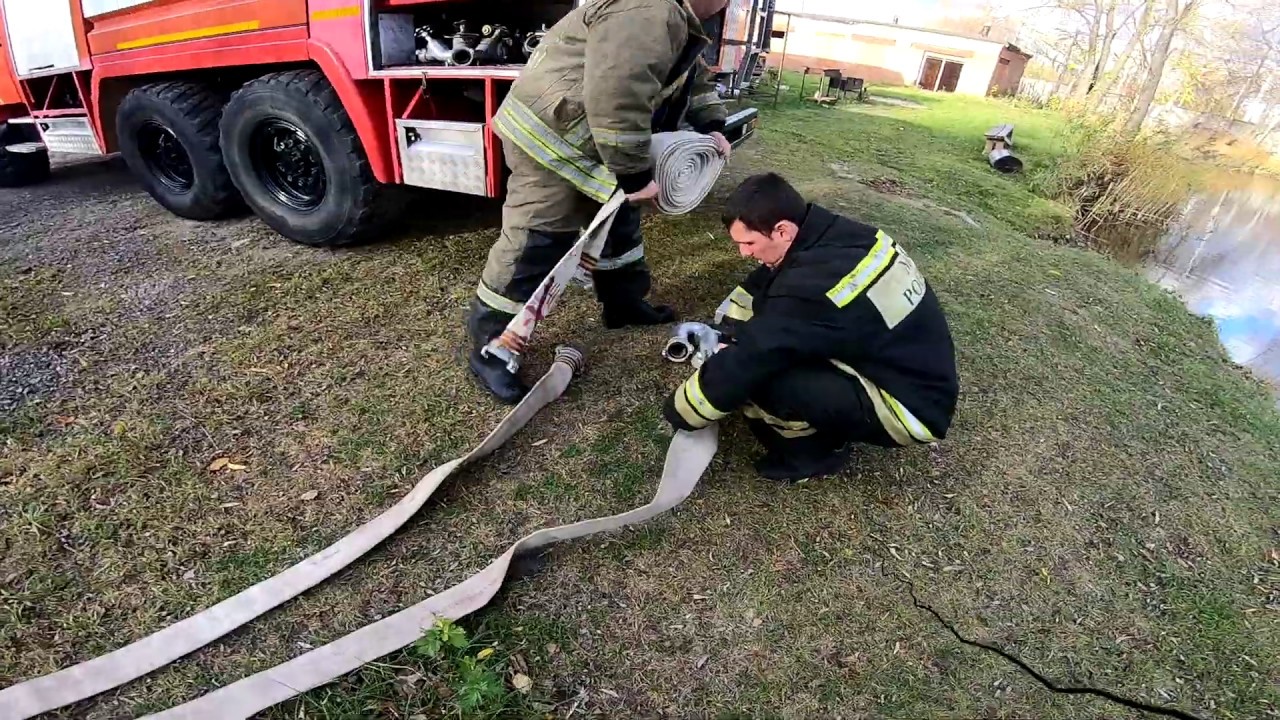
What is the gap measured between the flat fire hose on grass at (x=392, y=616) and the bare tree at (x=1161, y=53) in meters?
9.61

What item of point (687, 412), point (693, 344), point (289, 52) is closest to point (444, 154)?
point (289, 52)

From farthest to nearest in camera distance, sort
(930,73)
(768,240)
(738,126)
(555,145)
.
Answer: (930,73)
(738,126)
(555,145)
(768,240)

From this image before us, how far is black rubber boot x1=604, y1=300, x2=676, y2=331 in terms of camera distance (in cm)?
327

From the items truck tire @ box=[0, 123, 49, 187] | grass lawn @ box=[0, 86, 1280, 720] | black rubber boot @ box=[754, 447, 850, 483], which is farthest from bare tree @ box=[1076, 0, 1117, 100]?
truck tire @ box=[0, 123, 49, 187]

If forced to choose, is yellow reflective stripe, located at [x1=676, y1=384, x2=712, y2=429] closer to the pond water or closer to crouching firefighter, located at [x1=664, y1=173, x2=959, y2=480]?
crouching firefighter, located at [x1=664, y1=173, x2=959, y2=480]

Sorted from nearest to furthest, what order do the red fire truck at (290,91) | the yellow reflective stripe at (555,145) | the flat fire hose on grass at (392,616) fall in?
the flat fire hose on grass at (392,616) → the yellow reflective stripe at (555,145) → the red fire truck at (290,91)

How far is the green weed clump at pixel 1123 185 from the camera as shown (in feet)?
24.5

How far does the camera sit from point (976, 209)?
669 centimetres

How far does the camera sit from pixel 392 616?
1.82 metres

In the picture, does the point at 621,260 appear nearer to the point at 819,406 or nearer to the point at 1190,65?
the point at 819,406

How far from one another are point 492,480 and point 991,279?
360 centimetres

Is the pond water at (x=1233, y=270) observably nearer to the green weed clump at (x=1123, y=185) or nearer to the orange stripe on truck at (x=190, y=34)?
the green weed clump at (x=1123, y=185)

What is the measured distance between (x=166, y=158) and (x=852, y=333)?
4.25 metres

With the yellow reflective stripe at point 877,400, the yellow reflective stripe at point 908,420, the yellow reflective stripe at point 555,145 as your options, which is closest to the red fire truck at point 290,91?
the yellow reflective stripe at point 555,145
